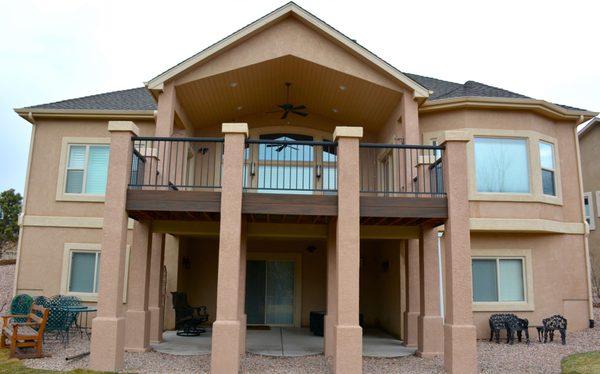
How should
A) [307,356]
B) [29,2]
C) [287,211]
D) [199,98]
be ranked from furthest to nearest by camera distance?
[29,2], [199,98], [307,356], [287,211]

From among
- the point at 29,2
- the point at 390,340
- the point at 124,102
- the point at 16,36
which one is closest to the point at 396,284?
the point at 390,340

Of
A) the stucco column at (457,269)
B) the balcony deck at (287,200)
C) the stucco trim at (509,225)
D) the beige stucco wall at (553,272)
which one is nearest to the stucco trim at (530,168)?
the stucco trim at (509,225)

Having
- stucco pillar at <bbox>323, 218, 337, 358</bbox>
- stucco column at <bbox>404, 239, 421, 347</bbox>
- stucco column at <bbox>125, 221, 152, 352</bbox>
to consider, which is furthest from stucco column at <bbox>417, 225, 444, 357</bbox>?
stucco column at <bbox>125, 221, 152, 352</bbox>

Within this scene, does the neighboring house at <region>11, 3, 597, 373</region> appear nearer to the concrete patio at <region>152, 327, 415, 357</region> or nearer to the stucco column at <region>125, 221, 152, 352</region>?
the stucco column at <region>125, 221, 152, 352</region>

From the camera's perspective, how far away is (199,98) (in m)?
12.8

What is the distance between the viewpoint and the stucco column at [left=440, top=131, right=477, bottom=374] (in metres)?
8.20

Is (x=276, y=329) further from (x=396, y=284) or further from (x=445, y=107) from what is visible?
(x=445, y=107)

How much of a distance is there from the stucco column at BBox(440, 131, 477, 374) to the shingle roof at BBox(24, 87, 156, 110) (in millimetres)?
9260

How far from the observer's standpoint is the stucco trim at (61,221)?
1345 cm

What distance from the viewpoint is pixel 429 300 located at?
10.2 metres

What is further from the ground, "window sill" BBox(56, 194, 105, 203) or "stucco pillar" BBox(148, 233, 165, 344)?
"window sill" BBox(56, 194, 105, 203)

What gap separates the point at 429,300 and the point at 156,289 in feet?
20.5

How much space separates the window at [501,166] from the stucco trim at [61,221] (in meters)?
10.7

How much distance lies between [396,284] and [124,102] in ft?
32.7
